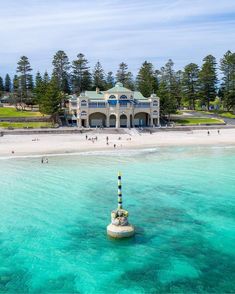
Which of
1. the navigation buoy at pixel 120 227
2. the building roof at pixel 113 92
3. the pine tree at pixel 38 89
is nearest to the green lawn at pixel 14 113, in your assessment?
the pine tree at pixel 38 89

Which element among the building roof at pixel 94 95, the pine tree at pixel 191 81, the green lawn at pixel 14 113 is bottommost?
the green lawn at pixel 14 113

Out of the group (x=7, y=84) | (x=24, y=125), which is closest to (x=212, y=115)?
(x=24, y=125)

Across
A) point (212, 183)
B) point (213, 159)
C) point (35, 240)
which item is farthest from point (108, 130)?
point (35, 240)

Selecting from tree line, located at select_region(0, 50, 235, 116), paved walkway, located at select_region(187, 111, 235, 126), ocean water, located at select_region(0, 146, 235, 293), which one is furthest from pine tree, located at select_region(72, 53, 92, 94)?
ocean water, located at select_region(0, 146, 235, 293)

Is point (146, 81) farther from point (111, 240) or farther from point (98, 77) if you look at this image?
point (111, 240)

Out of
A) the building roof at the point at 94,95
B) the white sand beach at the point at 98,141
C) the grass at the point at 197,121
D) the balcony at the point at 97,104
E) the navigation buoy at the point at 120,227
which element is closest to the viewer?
the navigation buoy at the point at 120,227

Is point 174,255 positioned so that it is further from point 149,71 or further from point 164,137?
point 149,71

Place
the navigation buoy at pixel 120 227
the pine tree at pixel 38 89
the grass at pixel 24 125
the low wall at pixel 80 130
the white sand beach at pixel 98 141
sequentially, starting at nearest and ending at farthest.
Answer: the navigation buoy at pixel 120 227 < the white sand beach at pixel 98 141 < the low wall at pixel 80 130 < the grass at pixel 24 125 < the pine tree at pixel 38 89

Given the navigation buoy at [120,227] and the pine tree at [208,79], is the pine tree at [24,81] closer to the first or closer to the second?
the pine tree at [208,79]
